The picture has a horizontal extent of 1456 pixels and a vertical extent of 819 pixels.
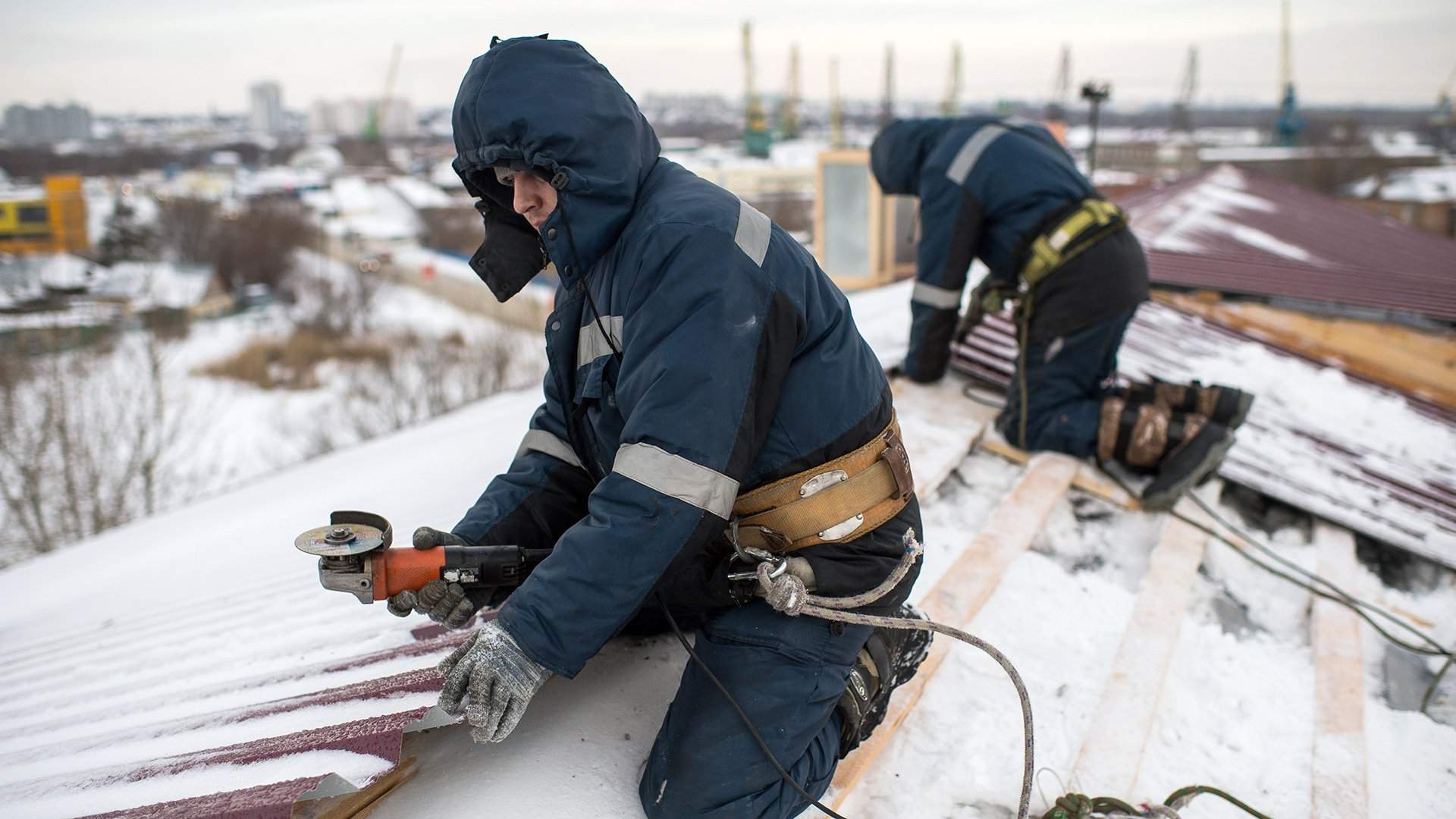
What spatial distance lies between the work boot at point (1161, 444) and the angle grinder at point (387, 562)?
258 cm

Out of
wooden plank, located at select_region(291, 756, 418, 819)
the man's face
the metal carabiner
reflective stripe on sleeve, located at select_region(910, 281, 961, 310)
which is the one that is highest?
the man's face

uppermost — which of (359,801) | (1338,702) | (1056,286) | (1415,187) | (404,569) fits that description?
(1056,286)

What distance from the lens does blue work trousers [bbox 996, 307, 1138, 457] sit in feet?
12.3

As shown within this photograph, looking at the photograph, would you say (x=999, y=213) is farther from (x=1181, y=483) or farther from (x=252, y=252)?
(x=252, y=252)

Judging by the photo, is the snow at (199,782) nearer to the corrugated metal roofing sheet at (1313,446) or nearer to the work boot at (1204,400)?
the work boot at (1204,400)

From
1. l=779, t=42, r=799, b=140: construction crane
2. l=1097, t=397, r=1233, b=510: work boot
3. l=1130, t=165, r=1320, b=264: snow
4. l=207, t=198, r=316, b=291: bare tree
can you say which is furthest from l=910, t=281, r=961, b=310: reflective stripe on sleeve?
l=779, t=42, r=799, b=140: construction crane

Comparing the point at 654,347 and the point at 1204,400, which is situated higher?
the point at 654,347

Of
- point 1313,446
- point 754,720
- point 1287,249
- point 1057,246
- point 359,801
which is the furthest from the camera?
point 1287,249

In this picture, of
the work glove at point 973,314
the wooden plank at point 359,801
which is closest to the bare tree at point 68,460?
the work glove at point 973,314

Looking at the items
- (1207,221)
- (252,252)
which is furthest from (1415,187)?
(252,252)

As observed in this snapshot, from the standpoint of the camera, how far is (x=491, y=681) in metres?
1.70

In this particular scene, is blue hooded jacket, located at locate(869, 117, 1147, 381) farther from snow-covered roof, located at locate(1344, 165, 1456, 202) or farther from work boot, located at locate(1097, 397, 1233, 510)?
snow-covered roof, located at locate(1344, 165, 1456, 202)

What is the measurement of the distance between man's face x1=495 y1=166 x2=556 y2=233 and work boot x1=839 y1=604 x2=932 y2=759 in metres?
1.22

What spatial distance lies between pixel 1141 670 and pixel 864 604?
1112 millimetres
